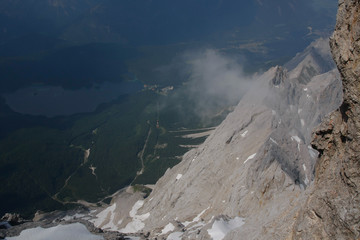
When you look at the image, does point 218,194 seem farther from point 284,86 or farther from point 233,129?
point 284,86

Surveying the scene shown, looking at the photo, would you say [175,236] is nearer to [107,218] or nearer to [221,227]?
[221,227]

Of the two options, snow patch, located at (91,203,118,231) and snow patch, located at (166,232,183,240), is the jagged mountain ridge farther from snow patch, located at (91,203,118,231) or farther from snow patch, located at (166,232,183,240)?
snow patch, located at (166,232,183,240)

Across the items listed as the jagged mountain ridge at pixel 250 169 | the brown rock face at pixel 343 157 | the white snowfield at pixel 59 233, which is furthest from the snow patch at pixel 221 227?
the brown rock face at pixel 343 157

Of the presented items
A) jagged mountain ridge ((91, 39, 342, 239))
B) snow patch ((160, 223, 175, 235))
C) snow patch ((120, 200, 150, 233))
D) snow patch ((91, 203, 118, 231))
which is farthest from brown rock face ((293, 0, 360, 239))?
snow patch ((91, 203, 118, 231))

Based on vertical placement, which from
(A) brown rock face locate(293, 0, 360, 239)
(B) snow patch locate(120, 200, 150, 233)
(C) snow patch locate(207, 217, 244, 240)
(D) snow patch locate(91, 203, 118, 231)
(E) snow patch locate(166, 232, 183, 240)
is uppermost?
(A) brown rock face locate(293, 0, 360, 239)

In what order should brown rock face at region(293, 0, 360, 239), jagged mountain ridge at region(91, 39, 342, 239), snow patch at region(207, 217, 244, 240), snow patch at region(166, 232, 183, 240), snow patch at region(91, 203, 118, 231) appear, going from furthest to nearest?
snow patch at region(91, 203, 118, 231) → snow patch at region(166, 232, 183, 240) → jagged mountain ridge at region(91, 39, 342, 239) → snow patch at region(207, 217, 244, 240) → brown rock face at region(293, 0, 360, 239)

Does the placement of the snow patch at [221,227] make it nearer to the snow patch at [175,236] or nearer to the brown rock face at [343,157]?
the snow patch at [175,236]

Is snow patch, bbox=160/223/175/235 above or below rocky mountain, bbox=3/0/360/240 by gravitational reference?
below

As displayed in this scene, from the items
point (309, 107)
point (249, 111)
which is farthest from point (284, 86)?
point (249, 111)
